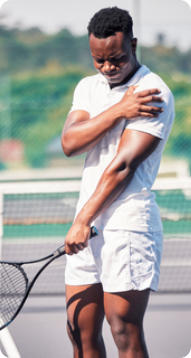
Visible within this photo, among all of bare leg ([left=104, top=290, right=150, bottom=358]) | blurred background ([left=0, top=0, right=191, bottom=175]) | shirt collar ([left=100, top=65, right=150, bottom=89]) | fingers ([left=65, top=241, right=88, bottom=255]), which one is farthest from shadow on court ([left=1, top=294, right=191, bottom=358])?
blurred background ([left=0, top=0, right=191, bottom=175])

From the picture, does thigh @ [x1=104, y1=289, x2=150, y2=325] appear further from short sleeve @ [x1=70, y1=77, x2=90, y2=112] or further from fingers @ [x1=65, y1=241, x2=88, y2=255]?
short sleeve @ [x1=70, y1=77, x2=90, y2=112]

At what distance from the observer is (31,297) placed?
13.8 feet

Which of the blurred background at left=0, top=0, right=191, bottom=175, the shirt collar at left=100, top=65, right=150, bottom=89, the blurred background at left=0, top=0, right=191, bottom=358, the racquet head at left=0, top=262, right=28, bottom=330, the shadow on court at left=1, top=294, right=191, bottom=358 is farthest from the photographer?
the blurred background at left=0, top=0, right=191, bottom=175

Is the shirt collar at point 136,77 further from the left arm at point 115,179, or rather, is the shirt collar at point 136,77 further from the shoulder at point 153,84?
the left arm at point 115,179

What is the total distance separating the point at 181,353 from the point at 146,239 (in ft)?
4.90

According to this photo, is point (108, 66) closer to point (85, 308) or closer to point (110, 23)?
point (110, 23)

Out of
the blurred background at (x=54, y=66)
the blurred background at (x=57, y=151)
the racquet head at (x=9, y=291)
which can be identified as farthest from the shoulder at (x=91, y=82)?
the blurred background at (x=54, y=66)

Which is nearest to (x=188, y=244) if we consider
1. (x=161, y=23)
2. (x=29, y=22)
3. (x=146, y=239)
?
(x=146, y=239)

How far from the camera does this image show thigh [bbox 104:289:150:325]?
6.27 feet

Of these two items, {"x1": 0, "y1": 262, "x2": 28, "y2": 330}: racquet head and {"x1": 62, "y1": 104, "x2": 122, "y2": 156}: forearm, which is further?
{"x1": 0, "y1": 262, "x2": 28, "y2": 330}: racquet head

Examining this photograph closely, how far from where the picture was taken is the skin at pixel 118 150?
185 cm

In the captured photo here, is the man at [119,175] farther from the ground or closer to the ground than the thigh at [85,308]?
farther from the ground

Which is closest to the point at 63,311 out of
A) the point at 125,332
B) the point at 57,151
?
the point at 125,332

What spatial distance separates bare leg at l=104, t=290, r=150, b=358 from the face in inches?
25.5
